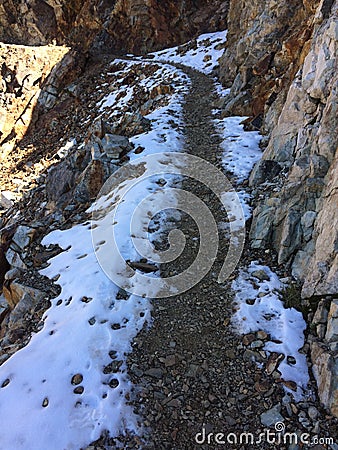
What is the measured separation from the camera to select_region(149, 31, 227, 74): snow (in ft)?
78.6

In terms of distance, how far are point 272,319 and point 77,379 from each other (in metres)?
3.34

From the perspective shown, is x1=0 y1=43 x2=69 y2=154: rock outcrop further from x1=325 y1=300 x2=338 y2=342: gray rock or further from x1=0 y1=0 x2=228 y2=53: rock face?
x1=325 y1=300 x2=338 y2=342: gray rock

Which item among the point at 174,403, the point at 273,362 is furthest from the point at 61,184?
the point at 273,362

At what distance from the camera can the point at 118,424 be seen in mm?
4789

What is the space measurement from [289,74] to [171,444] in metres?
11.9

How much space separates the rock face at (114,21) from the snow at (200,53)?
1.81m

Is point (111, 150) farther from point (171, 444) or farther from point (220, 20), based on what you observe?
point (220, 20)

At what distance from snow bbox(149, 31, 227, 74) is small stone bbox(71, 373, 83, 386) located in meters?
20.9

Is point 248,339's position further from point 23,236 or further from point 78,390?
point 23,236

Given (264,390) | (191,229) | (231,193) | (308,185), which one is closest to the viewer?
(264,390)

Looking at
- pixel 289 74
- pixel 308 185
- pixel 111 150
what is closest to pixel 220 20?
pixel 289 74

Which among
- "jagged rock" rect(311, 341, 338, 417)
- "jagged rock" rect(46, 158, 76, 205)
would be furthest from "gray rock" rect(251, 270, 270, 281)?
"jagged rock" rect(46, 158, 76, 205)

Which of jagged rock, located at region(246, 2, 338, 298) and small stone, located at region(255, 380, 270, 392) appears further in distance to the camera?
jagged rock, located at region(246, 2, 338, 298)

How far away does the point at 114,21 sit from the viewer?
32281 mm
